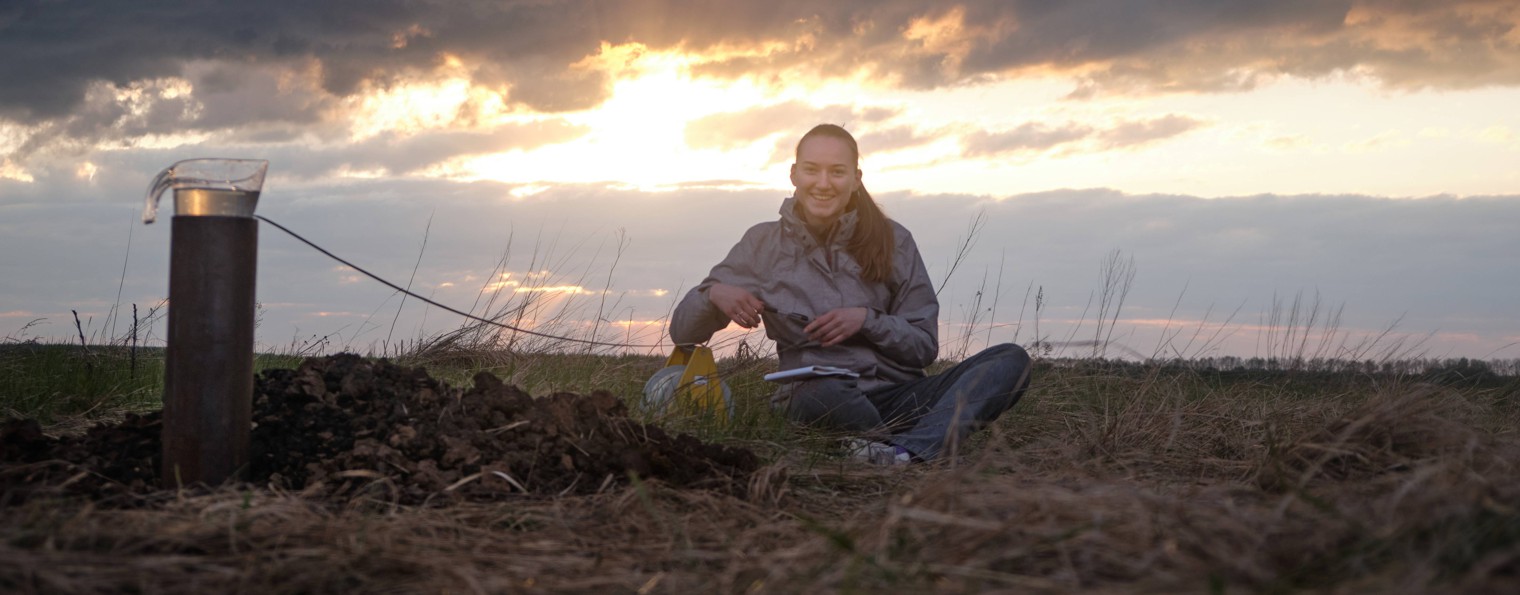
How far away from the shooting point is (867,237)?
4672 millimetres

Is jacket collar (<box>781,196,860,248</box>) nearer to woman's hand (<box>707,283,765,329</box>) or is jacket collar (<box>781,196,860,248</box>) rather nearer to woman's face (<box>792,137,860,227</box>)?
woman's face (<box>792,137,860,227</box>)

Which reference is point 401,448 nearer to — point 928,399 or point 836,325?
point 836,325

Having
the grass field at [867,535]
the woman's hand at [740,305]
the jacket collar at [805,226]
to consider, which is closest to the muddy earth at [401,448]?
the grass field at [867,535]

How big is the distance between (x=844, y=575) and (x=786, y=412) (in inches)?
103

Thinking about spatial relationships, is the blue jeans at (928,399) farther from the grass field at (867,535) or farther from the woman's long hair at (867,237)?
the grass field at (867,535)

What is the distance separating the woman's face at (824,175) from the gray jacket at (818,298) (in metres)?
0.08

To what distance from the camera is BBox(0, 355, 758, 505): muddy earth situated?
9.24ft

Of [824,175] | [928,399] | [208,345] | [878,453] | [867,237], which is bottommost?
[878,453]

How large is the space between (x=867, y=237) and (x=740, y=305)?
720mm

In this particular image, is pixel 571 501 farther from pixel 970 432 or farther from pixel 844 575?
pixel 970 432

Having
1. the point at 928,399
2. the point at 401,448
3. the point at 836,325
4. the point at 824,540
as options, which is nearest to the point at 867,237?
the point at 836,325

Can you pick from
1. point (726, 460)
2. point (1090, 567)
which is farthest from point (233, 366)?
point (1090, 567)

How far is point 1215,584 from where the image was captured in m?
1.59

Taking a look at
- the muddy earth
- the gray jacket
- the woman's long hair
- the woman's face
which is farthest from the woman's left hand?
Answer: the muddy earth
